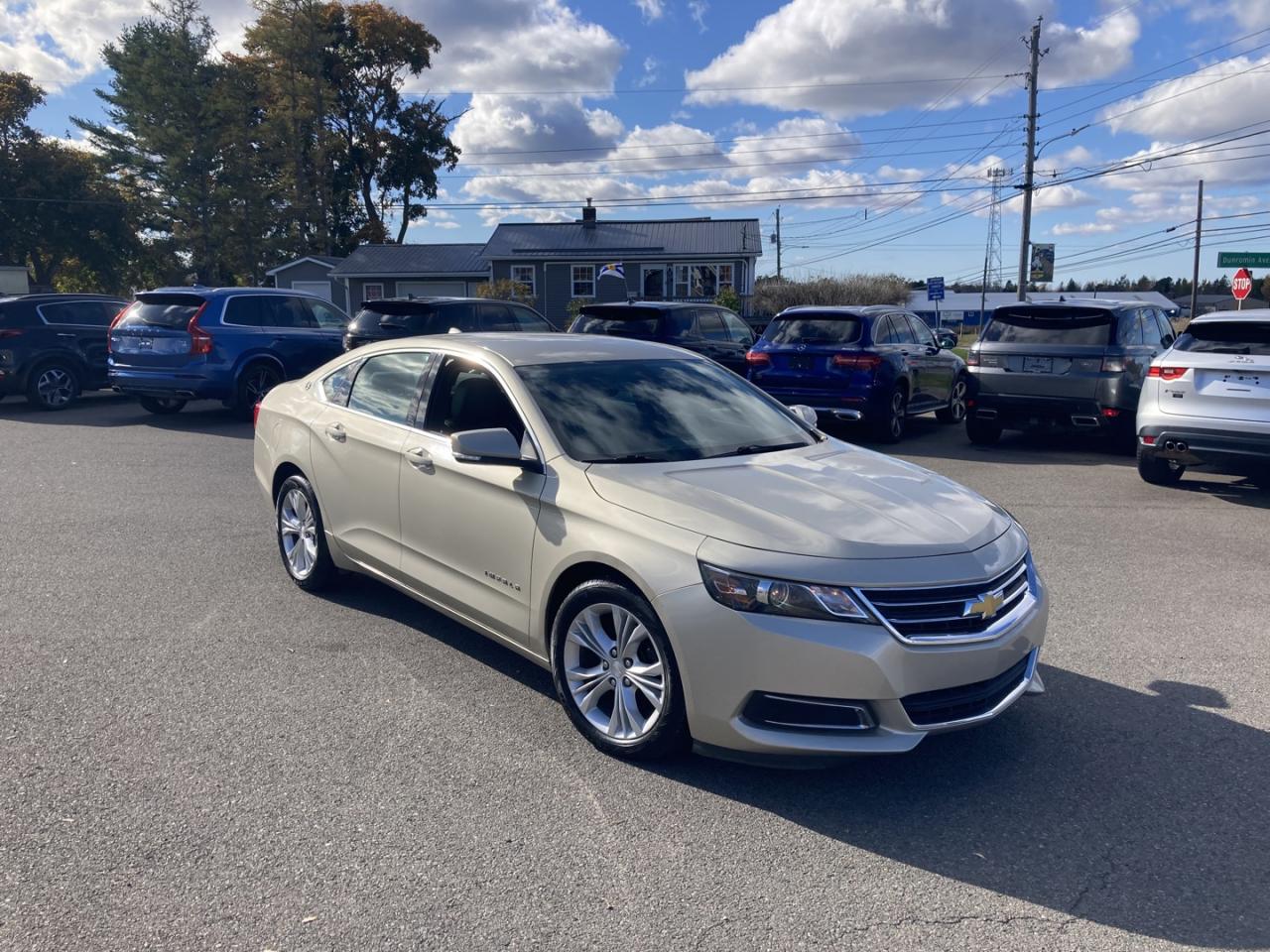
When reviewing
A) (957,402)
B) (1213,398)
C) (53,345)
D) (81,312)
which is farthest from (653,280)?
(1213,398)

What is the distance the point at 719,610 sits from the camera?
3.52 m

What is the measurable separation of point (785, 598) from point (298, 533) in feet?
12.2

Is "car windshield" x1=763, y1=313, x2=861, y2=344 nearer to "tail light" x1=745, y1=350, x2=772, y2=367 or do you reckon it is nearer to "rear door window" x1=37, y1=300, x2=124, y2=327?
"tail light" x1=745, y1=350, x2=772, y2=367

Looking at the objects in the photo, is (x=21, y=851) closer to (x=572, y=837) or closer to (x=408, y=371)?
(x=572, y=837)

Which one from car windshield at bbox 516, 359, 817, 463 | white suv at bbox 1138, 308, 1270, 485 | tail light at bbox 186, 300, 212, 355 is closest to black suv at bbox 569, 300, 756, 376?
tail light at bbox 186, 300, 212, 355

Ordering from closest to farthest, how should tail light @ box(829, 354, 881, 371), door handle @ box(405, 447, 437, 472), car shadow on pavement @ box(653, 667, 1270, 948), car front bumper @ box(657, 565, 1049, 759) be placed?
car shadow on pavement @ box(653, 667, 1270, 948), car front bumper @ box(657, 565, 1049, 759), door handle @ box(405, 447, 437, 472), tail light @ box(829, 354, 881, 371)

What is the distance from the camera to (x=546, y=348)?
5.21 metres

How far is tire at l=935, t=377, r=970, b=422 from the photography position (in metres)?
14.8

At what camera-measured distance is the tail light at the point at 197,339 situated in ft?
44.9

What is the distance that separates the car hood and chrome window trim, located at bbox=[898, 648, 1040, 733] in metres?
0.53

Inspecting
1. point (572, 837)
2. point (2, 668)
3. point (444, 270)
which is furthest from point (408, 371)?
point (444, 270)

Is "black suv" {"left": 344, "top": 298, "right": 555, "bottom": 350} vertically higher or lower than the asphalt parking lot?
higher

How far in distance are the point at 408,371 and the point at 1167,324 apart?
10.9 metres

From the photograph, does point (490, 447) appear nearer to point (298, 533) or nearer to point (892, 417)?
point (298, 533)
